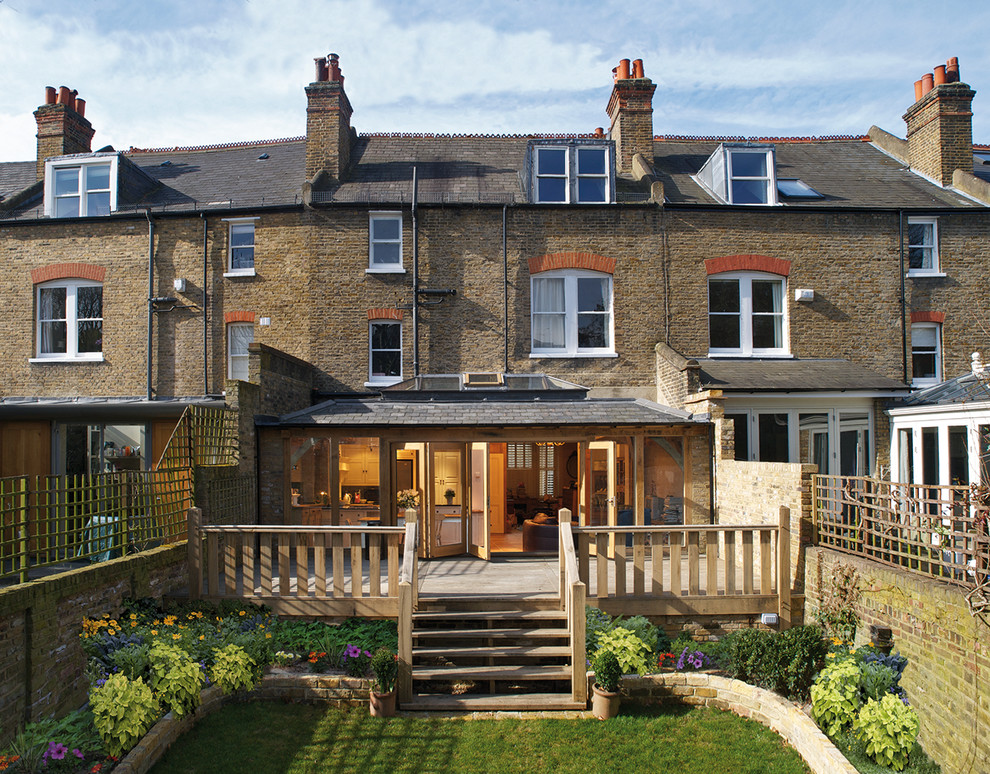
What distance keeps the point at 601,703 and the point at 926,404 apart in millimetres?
9823

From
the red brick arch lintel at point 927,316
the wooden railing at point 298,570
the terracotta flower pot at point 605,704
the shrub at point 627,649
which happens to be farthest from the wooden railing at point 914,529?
the red brick arch lintel at point 927,316

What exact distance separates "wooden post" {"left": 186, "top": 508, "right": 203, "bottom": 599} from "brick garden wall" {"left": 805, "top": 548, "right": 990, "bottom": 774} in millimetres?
7624

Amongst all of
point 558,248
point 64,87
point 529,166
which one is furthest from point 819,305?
point 64,87

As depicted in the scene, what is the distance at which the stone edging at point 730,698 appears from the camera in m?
6.04

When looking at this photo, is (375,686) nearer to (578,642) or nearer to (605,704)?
(578,642)

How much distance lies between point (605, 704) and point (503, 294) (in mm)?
9518

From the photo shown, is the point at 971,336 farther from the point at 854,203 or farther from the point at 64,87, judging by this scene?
the point at 64,87

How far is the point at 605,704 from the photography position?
256 inches

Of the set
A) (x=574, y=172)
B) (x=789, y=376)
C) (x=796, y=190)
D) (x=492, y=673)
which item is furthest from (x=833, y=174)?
(x=492, y=673)

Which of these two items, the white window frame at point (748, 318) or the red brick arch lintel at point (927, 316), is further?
the red brick arch lintel at point (927, 316)

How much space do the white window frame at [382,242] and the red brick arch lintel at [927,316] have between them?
1125 centimetres

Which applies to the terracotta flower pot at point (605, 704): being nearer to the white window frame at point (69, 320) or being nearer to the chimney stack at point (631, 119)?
the chimney stack at point (631, 119)

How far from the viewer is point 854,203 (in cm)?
1532

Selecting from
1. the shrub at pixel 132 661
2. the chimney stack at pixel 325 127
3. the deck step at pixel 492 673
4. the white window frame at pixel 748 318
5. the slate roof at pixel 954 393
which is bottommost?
the deck step at pixel 492 673
